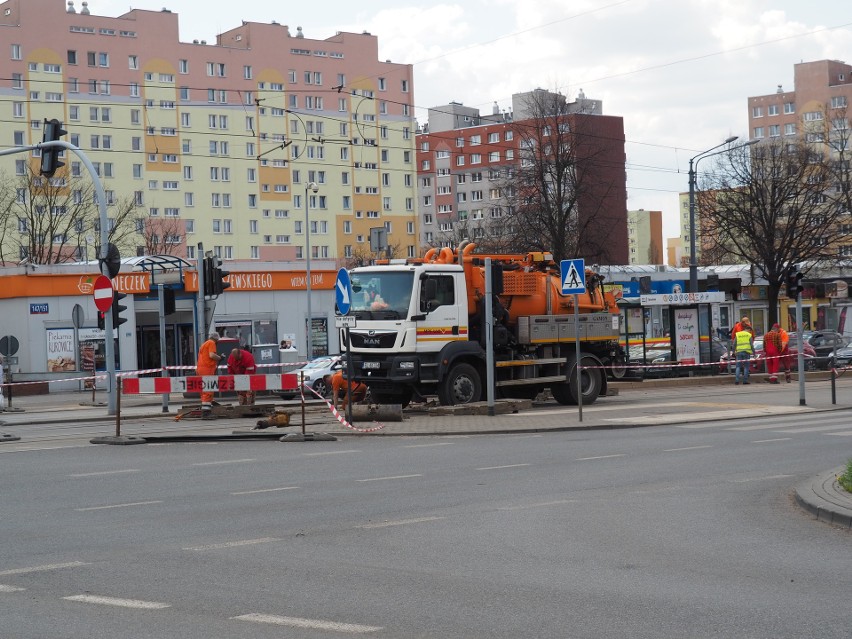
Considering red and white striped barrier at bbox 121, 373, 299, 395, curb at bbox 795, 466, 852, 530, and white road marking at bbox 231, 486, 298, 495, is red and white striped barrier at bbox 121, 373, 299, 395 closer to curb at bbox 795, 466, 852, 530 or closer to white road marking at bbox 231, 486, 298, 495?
white road marking at bbox 231, 486, 298, 495

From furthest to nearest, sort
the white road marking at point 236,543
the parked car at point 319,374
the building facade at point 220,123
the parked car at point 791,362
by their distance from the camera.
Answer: the building facade at point 220,123 → the parked car at point 791,362 → the parked car at point 319,374 → the white road marking at point 236,543

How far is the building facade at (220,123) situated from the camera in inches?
3639

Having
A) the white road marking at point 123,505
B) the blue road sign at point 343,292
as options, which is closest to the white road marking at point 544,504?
the white road marking at point 123,505

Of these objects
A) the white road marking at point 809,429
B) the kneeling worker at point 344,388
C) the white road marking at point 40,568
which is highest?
the kneeling worker at point 344,388

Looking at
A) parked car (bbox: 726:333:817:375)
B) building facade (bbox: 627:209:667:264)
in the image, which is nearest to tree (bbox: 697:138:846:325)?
parked car (bbox: 726:333:817:375)

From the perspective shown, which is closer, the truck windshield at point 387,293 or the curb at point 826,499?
the curb at point 826,499

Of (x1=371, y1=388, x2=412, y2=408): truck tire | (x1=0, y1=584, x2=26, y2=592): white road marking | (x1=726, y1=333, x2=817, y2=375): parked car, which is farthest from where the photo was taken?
(x1=726, y1=333, x2=817, y2=375): parked car

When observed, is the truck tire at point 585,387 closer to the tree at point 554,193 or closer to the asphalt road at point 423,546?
the asphalt road at point 423,546

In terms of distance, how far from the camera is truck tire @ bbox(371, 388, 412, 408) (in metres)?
25.7

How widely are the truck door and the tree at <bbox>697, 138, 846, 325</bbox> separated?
1399 inches

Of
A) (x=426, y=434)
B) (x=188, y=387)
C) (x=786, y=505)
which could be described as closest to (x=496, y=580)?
(x=786, y=505)

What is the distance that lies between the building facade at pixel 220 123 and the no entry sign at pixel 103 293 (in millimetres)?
57682

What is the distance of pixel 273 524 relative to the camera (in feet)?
34.8

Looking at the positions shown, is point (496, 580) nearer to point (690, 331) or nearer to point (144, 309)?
point (690, 331)
